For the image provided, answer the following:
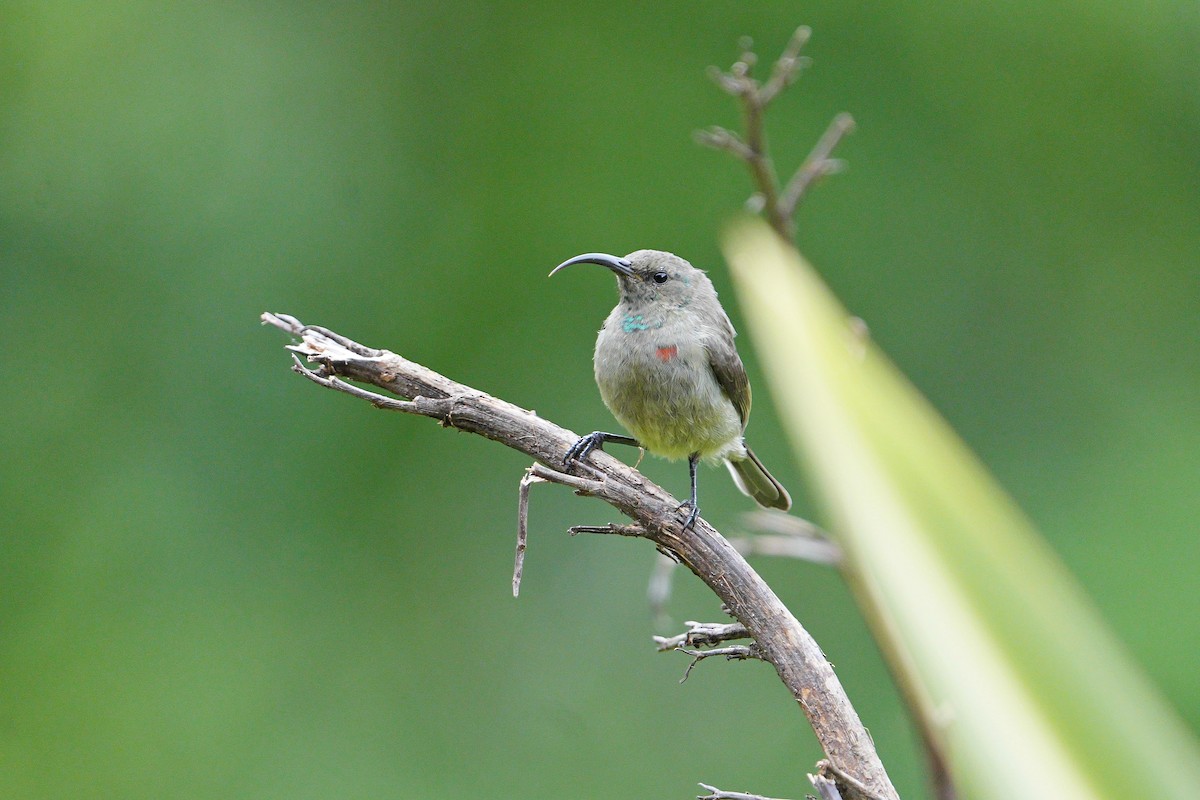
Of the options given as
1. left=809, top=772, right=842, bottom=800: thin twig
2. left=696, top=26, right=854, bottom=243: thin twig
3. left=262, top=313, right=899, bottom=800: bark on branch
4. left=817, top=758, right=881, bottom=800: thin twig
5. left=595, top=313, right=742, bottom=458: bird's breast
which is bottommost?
left=809, top=772, right=842, bottom=800: thin twig

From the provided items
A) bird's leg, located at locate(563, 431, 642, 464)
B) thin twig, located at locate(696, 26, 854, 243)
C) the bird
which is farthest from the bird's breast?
thin twig, located at locate(696, 26, 854, 243)

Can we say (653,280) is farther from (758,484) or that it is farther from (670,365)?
(758,484)

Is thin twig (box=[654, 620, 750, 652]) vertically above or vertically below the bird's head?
below

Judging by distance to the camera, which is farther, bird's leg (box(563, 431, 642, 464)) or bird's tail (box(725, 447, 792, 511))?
bird's tail (box(725, 447, 792, 511))

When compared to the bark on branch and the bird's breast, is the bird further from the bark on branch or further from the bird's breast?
the bark on branch

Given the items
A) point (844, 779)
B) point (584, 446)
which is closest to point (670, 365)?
point (584, 446)

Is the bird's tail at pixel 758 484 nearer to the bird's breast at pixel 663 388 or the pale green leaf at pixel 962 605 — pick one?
the bird's breast at pixel 663 388
